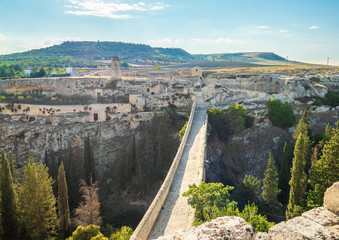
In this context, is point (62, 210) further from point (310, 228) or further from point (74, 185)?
point (310, 228)

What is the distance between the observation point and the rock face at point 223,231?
6.85 meters

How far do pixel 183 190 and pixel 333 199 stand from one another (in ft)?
32.6

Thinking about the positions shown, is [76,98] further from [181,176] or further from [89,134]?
[181,176]

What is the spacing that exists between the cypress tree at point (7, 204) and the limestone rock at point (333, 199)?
16176mm

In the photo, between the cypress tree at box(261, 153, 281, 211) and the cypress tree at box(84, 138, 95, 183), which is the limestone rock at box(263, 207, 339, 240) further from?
the cypress tree at box(84, 138, 95, 183)

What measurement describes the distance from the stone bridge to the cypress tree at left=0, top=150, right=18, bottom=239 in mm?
8956

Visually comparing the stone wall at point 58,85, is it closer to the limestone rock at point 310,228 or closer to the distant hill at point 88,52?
the limestone rock at point 310,228

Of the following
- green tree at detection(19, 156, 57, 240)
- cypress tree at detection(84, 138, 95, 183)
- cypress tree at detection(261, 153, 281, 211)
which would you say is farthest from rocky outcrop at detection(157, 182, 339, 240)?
cypress tree at detection(84, 138, 95, 183)

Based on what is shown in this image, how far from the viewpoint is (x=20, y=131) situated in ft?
111

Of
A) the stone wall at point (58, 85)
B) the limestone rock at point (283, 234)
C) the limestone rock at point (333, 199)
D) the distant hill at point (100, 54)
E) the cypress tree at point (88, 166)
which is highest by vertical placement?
the distant hill at point (100, 54)

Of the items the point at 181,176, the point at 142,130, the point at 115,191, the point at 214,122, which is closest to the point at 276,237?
the point at 181,176

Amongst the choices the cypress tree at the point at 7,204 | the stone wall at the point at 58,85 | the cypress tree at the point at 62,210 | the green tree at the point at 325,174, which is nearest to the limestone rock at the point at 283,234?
the green tree at the point at 325,174

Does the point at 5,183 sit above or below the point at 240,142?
above

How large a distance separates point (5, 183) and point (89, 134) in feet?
67.1
